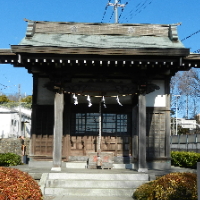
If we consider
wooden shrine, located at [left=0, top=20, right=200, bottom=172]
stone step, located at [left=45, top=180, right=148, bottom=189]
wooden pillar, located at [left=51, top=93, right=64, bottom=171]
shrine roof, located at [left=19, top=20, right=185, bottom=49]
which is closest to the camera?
stone step, located at [left=45, top=180, right=148, bottom=189]

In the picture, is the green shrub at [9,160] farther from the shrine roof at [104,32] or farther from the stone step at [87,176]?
the shrine roof at [104,32]

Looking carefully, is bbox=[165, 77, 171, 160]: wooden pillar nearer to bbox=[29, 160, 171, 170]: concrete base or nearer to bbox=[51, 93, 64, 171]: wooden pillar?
bbox=[29, 160, 171, 170]: concrete base

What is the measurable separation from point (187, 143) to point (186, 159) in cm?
1127

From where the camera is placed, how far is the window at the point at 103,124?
15.3 meters

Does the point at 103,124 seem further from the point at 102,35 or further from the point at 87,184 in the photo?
the point at 87,184

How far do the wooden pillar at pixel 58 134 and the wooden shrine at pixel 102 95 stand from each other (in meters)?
0.04

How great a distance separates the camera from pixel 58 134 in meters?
12.9

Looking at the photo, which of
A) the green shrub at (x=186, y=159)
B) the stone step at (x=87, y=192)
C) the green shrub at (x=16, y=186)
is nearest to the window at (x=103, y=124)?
the green shrub at (x=186, y=159)

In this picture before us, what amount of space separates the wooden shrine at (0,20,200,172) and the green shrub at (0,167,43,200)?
400 centimetres

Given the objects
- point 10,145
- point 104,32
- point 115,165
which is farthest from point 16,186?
point 10,145

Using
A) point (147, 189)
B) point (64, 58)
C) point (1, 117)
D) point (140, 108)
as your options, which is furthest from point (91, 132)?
point (1, 117)

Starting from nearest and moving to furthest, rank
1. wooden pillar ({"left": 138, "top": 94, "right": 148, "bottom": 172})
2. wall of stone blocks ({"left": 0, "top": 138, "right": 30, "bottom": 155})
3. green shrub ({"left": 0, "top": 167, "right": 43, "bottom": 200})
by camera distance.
Answer: green shrub ({"left": 0, "top": 167, "right": 43, "bottom": 200}) < wooden pillar ({"left": 138, "top": 94, "right": 148, "bottom": 172}) < wall of stone blocks ({"left": 0, "top": 138, "right": 30, "bottom": 155})

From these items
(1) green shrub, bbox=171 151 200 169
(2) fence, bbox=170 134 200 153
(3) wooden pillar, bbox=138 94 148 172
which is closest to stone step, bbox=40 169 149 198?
(3) wooden pillar, bbox=138 94 148 172

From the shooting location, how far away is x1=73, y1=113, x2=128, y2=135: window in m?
15.3
